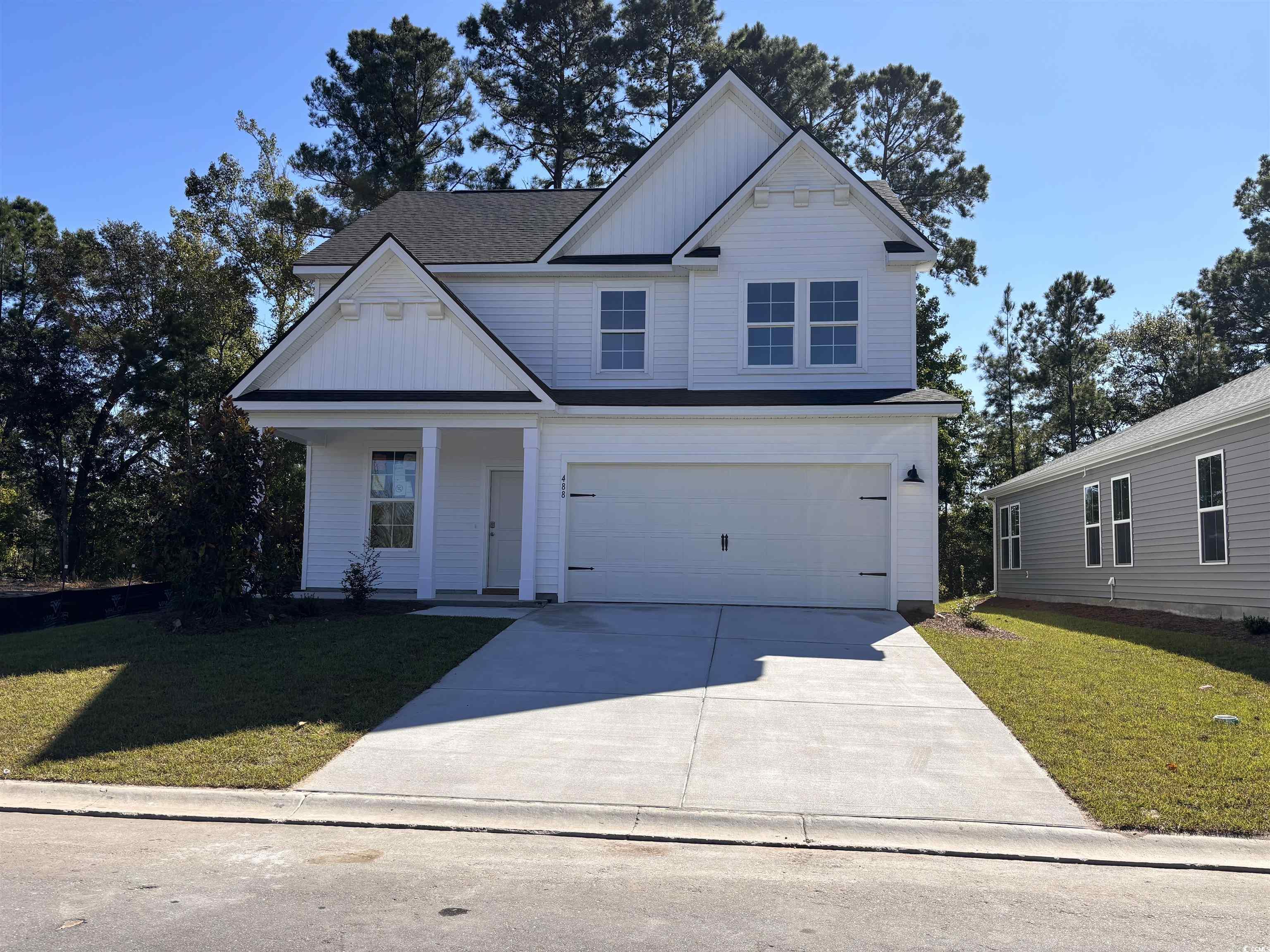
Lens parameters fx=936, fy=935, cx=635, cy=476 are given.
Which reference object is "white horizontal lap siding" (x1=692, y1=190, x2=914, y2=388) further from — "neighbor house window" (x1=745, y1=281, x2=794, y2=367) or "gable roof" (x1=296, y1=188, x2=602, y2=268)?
"gable roof" (x1=296, y1=188, x2=602, y2=268)

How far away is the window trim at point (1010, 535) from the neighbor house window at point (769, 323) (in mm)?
13309

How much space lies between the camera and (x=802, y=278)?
15.7 m

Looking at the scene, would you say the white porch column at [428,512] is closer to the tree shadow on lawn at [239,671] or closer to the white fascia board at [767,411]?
the tree shadow on lawn at [239,671]

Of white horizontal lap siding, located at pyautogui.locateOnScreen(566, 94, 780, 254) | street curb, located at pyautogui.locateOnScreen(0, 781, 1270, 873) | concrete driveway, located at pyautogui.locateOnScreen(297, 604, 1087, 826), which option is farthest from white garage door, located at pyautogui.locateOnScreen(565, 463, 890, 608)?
street curb, located at pyautogui.locateOnScreen(0, 781, 1270, 873)

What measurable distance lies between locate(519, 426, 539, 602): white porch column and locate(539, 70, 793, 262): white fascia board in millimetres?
3857

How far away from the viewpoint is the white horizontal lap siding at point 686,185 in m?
16.8

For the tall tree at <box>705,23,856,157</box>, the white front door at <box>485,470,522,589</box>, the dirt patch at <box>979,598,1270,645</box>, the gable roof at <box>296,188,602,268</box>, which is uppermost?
the tall tree at <box>705,23,856,157</box>

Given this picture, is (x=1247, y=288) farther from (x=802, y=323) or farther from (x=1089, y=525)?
(x=802, y=323)

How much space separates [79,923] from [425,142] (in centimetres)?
3255

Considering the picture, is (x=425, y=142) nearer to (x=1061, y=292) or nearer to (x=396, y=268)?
(x=396, y=268)

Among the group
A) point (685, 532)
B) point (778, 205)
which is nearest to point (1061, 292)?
point (778, 205)

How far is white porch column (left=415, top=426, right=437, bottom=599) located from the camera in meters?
14.4

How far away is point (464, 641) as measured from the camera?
11.2 m

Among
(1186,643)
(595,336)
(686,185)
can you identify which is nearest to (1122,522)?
(1186,643)
